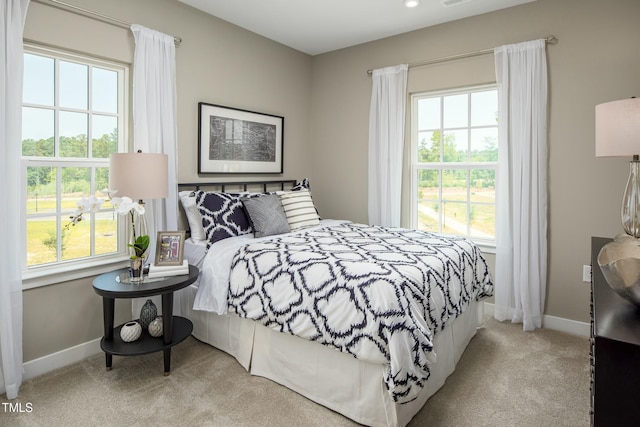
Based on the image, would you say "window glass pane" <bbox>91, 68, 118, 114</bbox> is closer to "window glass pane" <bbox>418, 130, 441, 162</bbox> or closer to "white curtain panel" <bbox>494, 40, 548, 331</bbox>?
"window glass pane" <bbox>418, 130, 441, 162</bbox>

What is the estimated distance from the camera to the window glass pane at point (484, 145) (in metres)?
3.58

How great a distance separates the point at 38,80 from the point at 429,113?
3267mm

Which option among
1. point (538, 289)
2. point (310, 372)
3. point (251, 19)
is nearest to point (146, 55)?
point (251, 19)

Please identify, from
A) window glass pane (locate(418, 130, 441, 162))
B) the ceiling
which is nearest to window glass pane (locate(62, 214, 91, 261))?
the ceiling

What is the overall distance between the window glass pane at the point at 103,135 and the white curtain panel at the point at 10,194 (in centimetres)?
55

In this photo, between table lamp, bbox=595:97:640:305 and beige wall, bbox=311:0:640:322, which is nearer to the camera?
table lamp, bbox=595:97:640:305

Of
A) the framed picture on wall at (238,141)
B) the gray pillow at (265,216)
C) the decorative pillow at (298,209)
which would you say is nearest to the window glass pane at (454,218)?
the decorative pillow at (298,209)

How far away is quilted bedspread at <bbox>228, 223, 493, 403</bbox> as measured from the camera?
1.83 metres

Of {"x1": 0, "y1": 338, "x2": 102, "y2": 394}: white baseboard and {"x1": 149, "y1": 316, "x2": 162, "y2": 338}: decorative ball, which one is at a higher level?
{"x1": 149, "y1": 316, "x2": 162, "y2": 338}: decorative ball

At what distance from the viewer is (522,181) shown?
3.25m

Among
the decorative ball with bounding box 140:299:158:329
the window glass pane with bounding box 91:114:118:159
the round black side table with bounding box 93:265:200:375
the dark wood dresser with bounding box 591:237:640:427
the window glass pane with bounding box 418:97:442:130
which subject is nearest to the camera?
the dark wood dresser with bounding box 591:237:640:427

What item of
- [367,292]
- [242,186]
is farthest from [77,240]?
[367,292]

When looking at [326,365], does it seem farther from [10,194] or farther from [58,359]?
[10,194]

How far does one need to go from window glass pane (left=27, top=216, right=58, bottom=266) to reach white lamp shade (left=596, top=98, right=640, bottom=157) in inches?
130
